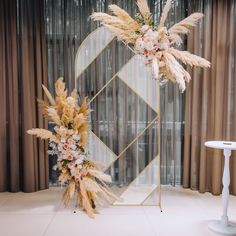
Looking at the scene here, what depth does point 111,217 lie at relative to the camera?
2965 mm

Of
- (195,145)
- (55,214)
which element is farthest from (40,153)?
(195,145)

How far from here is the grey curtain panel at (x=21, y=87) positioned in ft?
11.8

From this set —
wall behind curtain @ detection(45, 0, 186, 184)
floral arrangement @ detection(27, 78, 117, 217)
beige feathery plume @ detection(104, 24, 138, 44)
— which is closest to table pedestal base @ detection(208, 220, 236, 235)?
floral arrangement @ detection(27, 78, 117, 217)

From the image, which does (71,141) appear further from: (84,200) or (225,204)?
(225,204)

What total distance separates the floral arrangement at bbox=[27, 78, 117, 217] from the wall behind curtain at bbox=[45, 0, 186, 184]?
0.81m

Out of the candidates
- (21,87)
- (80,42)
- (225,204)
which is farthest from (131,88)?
(225,204)

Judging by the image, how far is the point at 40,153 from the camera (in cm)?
372

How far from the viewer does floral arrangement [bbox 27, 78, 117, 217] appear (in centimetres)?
296

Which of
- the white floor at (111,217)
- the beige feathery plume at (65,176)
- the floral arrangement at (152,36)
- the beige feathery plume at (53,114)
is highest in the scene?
the floral arrangement at (152,36)

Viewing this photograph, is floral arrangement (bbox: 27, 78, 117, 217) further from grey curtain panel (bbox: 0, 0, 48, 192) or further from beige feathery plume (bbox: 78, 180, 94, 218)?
grey curtain panel (bbox: 0, 0, 48, 192)

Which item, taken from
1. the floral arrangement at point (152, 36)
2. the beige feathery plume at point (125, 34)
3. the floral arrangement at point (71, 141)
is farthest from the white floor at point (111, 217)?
the beige feathery plume at point (125, 34)

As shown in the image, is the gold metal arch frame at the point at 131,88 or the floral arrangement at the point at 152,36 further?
the gold metal arch frame at the point at 131,88

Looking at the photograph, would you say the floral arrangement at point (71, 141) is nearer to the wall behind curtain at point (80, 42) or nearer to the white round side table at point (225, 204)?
the wall behind curtain at point (80, 42)

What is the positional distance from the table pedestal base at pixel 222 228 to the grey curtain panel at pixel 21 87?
2.09 m
